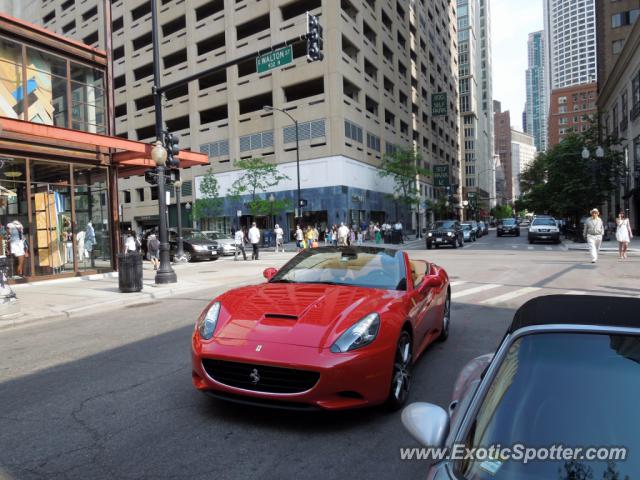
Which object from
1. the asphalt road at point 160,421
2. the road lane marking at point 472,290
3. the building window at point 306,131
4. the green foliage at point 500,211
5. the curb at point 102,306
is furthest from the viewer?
the green foliage at point 500,211

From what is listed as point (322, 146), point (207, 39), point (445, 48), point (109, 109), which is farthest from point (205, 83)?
point (445, 48)

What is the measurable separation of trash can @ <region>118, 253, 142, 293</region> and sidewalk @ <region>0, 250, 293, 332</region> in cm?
22

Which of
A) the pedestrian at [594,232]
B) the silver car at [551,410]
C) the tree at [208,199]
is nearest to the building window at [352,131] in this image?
the tree at [208,199]

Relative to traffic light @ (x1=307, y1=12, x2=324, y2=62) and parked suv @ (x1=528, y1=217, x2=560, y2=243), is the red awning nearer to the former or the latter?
traffic light @ (x1=307, y1=12, x2=324, y2=62)

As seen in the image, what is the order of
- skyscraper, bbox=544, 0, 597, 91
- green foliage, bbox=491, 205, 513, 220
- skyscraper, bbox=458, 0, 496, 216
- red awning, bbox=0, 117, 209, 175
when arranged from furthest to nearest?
skyscraper, bbox=544, 0, 597, 91 < green foliage, bbox=491, 205, 513, 220 < skyscraper, bbox=458, 0, 496, 216 < red awning, bbox=0, 117, 209, 175

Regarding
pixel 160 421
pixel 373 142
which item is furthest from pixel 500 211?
pixel 160 421

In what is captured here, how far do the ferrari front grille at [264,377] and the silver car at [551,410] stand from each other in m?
1.41

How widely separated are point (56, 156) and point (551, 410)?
16538 millimetres

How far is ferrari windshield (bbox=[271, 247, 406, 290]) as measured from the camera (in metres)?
4.88

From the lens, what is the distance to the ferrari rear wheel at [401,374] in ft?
12.5

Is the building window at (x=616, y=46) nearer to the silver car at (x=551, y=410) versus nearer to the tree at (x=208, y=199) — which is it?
the tree at (x=208, y=199)

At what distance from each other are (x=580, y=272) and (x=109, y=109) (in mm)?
17174

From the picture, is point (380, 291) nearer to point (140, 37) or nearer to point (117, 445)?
point (117, 445)

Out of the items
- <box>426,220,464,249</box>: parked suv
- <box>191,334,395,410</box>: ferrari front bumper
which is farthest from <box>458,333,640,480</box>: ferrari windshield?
<box>426,220,464,249</box>: parked suv
